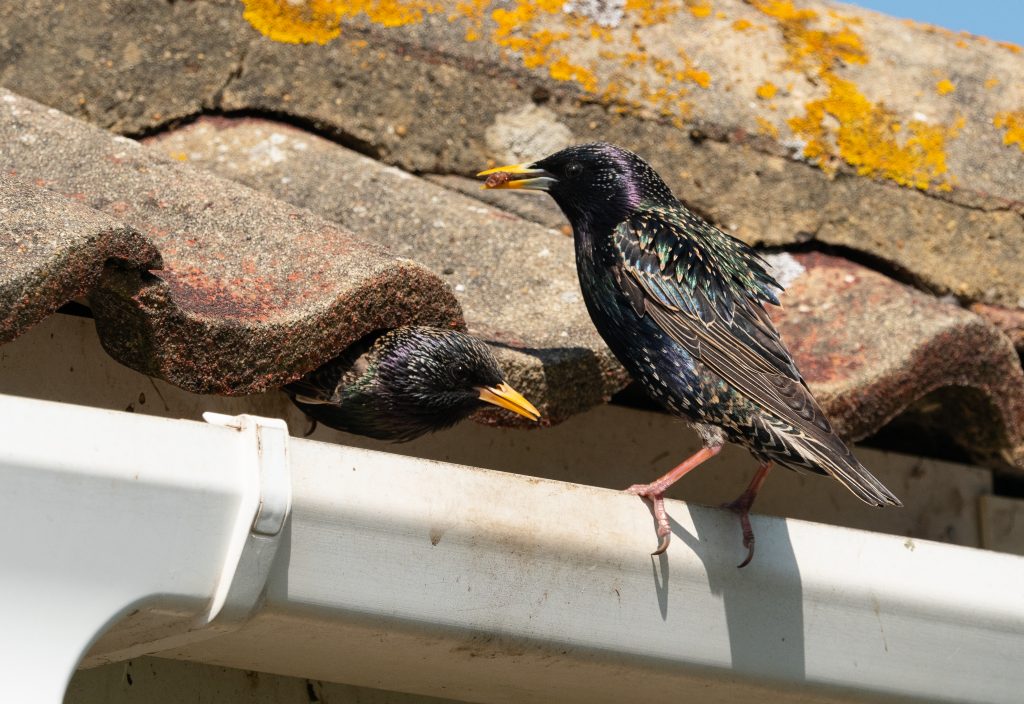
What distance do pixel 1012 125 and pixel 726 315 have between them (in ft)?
5.38

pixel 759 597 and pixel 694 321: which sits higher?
pixel 694 321

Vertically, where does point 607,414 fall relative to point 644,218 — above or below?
below

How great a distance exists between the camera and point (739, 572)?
93.6 inches

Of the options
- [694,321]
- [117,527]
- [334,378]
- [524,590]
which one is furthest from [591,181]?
[117,527]

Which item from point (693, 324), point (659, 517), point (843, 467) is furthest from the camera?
point (693, 324)

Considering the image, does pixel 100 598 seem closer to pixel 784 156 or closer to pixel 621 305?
pixel 621 305

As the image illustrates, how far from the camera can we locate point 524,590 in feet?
7.06

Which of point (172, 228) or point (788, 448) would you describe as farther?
point (788, 448)

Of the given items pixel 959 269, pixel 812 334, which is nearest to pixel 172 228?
pixel 812 334

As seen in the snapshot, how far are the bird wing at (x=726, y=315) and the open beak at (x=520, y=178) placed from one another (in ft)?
0.90

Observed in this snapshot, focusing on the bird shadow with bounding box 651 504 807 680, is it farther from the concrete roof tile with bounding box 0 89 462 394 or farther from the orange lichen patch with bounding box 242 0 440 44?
the orange lichen patch with bounding box 242 0 440 44

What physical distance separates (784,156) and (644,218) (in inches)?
32.8

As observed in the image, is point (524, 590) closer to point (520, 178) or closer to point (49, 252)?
point (49, 252)

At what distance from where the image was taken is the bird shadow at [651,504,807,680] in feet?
7.73
